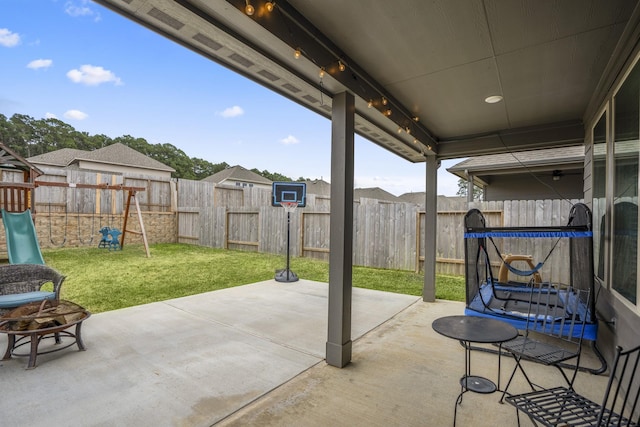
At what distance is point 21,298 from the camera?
2924 millimetres

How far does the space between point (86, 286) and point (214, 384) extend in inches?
168

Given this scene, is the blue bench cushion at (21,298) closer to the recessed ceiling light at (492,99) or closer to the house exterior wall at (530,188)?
the recessed ceiling light at (492,99)

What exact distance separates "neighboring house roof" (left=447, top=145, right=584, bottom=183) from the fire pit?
7.13 meters

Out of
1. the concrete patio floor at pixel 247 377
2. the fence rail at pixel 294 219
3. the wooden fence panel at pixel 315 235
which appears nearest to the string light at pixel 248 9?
the concrete patio floor at pixel 247 377

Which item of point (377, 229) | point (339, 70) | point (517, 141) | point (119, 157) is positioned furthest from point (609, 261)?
point (119, 157)

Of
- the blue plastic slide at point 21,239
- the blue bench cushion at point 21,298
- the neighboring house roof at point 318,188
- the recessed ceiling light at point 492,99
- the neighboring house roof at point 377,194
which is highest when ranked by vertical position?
the neighboring house roof at point 318,188

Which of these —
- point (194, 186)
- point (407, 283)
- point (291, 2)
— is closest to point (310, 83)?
point (291, 2)

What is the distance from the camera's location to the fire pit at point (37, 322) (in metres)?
2.45

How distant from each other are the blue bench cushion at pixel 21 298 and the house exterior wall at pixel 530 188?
1015 centimetres

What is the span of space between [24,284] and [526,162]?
9073mm

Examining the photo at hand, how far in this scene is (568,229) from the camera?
3.01 metres

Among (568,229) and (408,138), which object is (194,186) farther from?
(568,229)

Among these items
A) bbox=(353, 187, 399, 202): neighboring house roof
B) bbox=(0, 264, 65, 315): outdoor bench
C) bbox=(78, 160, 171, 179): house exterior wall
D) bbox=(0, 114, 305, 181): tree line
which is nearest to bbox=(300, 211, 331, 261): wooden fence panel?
bbox=(0, 264, 65, 315): outdoor bench

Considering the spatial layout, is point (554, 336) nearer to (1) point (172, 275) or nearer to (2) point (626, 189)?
(2) point (626, 189)
